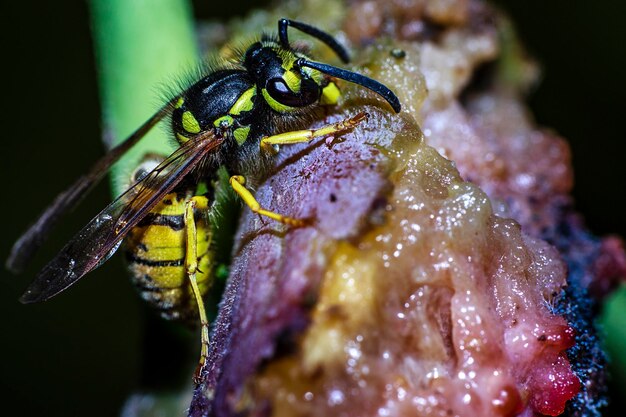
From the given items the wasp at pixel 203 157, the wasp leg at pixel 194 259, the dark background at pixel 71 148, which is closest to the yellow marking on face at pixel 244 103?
the wasp at pixel 203 157

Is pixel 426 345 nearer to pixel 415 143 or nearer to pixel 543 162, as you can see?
pixel 415 143

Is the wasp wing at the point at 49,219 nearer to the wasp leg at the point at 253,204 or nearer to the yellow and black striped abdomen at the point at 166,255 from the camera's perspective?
the yellow and black striped abdomen at the point at 166,255

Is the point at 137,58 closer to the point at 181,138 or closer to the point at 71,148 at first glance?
the point at 181,138

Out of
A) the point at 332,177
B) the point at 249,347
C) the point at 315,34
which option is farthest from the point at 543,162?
the point at 249,347

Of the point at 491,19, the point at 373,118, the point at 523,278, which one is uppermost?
the point at 491,19

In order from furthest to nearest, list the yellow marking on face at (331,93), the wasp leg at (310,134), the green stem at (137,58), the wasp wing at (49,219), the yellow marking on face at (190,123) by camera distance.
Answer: the wasp wing at (49,219), the green stem at (137,58), the yellow marking on face at (190,123), the yellow marking on face at (331,93), the wasp leg at (310,134)

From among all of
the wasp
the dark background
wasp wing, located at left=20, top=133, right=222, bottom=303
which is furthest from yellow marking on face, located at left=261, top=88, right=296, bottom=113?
the dark background
